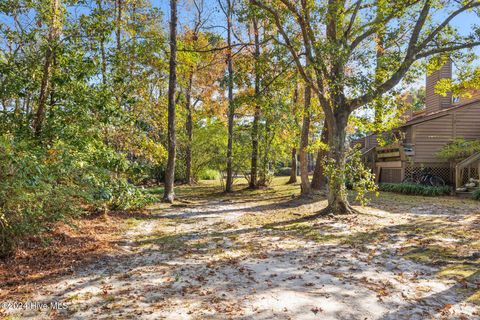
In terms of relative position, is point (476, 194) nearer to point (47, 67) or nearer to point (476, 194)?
point (476, 194)

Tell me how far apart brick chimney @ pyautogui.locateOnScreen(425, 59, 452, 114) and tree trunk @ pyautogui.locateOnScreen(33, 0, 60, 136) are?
16.7 m

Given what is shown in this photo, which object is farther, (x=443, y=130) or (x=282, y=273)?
(x=443, y=130)

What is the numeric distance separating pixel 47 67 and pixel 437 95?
59.9 feet

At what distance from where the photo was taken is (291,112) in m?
14.0

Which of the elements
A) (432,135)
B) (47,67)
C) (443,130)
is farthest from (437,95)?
(47,67)

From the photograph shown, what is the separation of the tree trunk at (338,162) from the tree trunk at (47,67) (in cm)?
606

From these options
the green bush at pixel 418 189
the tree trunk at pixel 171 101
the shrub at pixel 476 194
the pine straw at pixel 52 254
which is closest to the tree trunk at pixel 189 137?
the tree trunk at pixel 171 101

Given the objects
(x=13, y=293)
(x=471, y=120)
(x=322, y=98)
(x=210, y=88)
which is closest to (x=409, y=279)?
(x=13, y=293)

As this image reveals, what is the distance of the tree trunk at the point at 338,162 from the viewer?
7.85 meters

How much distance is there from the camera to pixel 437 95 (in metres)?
17.5

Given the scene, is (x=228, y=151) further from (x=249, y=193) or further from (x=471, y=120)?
(x=471, y=120)

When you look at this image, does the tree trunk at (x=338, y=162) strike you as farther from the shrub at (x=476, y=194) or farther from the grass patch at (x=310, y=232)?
the shrub at (x=476, y=194)

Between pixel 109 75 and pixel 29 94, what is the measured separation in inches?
58.9

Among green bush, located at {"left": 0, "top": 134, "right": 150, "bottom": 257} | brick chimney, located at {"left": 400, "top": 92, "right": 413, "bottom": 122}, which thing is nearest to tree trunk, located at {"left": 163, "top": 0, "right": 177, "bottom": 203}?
green bush, located at {"left": 0, "top": 134, "right": 150, "bottom": 257}
